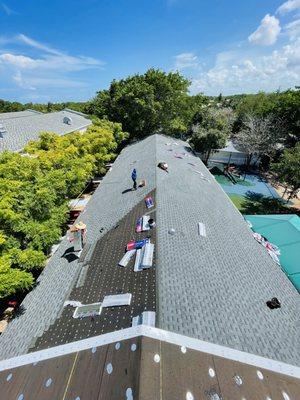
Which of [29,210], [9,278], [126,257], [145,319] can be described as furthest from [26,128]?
[145,319]

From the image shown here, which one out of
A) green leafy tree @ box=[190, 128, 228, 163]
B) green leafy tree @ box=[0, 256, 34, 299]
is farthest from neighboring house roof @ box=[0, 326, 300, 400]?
green leafy tree @ box=[190, 128, 228, 163]

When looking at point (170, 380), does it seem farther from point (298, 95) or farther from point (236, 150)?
point (298, 95)

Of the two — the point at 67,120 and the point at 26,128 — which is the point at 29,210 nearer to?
the point at 26,128

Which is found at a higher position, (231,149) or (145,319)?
(145,319)

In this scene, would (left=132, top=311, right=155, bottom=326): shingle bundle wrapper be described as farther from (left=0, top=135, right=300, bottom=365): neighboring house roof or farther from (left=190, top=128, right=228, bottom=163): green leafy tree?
(left=190, top=128, right=228, bottom=163): green leafy tree

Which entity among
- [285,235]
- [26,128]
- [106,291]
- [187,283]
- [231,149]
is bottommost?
[231,149]

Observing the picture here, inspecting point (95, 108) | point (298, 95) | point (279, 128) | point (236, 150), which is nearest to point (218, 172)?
point (236, 150)

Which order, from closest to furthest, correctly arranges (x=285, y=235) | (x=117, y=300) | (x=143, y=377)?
(x=143, y=377)
(x=117, y=300)
(x=285, y=235)
